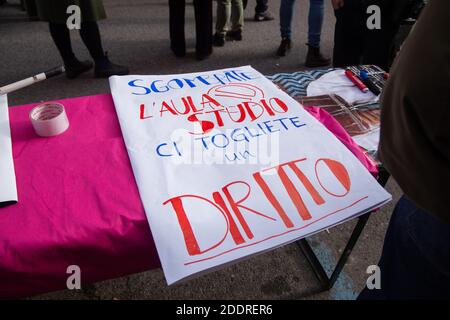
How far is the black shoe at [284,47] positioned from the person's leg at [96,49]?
43.3 inches

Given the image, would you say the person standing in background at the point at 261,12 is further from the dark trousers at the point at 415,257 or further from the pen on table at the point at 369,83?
the dark trousers at the point at 415,257

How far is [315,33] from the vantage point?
7.17 feet

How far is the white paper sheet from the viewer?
54 centimetres

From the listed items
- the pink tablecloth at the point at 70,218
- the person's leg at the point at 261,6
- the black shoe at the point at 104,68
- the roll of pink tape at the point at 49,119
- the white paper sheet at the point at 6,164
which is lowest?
the black shoe at the point at 104,68

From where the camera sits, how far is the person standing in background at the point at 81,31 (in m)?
1.72

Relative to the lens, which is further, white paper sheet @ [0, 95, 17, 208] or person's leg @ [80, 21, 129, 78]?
person's leg @ [80, 21, 129, 78]

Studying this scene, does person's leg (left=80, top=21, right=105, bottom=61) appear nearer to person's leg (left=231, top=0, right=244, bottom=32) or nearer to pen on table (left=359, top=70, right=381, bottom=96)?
person's leg (left=231, top=0, right=244, bottom=32)

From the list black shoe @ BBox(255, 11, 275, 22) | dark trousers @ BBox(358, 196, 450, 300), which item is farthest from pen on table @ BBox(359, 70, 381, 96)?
black shoe @ BBox(255, 11, 275, 22)

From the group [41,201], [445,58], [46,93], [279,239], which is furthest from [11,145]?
[46,93]

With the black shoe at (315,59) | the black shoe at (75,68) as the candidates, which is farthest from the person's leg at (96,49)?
the black shoe at (315,59)

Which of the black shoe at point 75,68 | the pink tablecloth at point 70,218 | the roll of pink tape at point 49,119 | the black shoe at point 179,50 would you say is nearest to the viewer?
the pink tablecloth at point 70,218

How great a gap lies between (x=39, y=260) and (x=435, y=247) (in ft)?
1.91

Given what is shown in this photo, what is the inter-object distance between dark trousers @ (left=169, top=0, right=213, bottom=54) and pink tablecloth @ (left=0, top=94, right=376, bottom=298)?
176cm

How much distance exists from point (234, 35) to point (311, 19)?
2.43 ft
